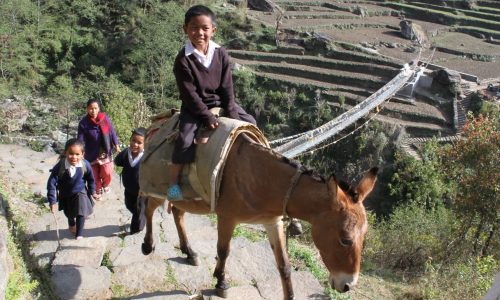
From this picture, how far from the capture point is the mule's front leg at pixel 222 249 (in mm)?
2939

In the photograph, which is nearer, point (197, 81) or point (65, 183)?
point (197, 81)

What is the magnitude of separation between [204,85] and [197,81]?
0.06m

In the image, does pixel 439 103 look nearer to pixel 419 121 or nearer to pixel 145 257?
pixel 419 121

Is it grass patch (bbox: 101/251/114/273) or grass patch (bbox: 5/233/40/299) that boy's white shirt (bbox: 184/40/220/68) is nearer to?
grass patch (bbox: 5/233/40/299)

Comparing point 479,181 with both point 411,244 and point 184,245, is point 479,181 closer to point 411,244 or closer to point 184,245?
point 411,244

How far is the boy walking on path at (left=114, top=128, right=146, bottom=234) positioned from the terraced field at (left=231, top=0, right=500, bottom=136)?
17.0 m

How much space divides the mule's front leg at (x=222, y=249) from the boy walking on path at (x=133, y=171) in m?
1.21

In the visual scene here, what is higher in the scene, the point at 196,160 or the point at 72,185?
the point at 196,160

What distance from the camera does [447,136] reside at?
18984mm

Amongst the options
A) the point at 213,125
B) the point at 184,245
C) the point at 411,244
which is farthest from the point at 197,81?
the point at 411,244

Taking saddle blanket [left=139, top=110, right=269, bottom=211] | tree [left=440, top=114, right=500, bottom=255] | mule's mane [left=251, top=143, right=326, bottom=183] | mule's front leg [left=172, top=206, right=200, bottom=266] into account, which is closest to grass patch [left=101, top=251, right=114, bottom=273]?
mule's front leg [left=172, top=206, right=200, bottom=266]

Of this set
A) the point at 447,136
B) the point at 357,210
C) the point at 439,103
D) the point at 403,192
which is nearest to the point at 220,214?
the point at 357,210

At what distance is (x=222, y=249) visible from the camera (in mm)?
3078

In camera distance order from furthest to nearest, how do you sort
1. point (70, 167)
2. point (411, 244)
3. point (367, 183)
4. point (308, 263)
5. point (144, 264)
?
point (411, 244)
point (308, 263)
point (70, 167)
point (144, 264)
point (367, 183)
